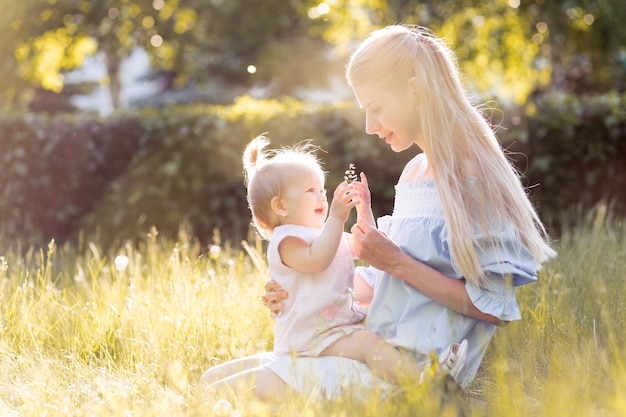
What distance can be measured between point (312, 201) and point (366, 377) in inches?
26.3

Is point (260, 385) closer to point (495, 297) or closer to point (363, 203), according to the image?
point (363, 203)

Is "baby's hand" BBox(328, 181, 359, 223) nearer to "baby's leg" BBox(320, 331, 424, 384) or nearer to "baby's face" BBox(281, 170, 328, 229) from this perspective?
"baby's face" BBox(281, 170, 328, 229)

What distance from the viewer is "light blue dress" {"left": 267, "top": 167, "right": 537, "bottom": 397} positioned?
105 inches

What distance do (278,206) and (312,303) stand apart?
0.38 metres

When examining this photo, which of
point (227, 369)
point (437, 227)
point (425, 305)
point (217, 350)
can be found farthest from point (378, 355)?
point (217, 350)

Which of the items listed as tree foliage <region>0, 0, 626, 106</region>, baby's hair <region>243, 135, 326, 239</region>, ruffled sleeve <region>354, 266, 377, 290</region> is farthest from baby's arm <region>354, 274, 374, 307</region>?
tree foliage <region>0, 0, 626, 106</region>

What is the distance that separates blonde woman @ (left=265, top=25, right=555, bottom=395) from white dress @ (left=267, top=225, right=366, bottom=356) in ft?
0.34

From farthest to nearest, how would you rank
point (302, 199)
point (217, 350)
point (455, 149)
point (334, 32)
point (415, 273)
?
1. point (334, 32)
2. point (217, 350)
3. point (302, 199)
4. point (455, 149)
5. point (415, 273)

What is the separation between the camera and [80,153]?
777 centimetres

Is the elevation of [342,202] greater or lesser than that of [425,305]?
greater

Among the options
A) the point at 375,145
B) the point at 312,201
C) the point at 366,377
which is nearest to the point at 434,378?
the point at 366,377

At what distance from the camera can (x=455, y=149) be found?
9.14 ft

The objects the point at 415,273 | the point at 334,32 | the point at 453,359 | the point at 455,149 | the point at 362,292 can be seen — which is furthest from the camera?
the point at 334,32

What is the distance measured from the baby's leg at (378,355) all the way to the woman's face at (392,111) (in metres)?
0.69
